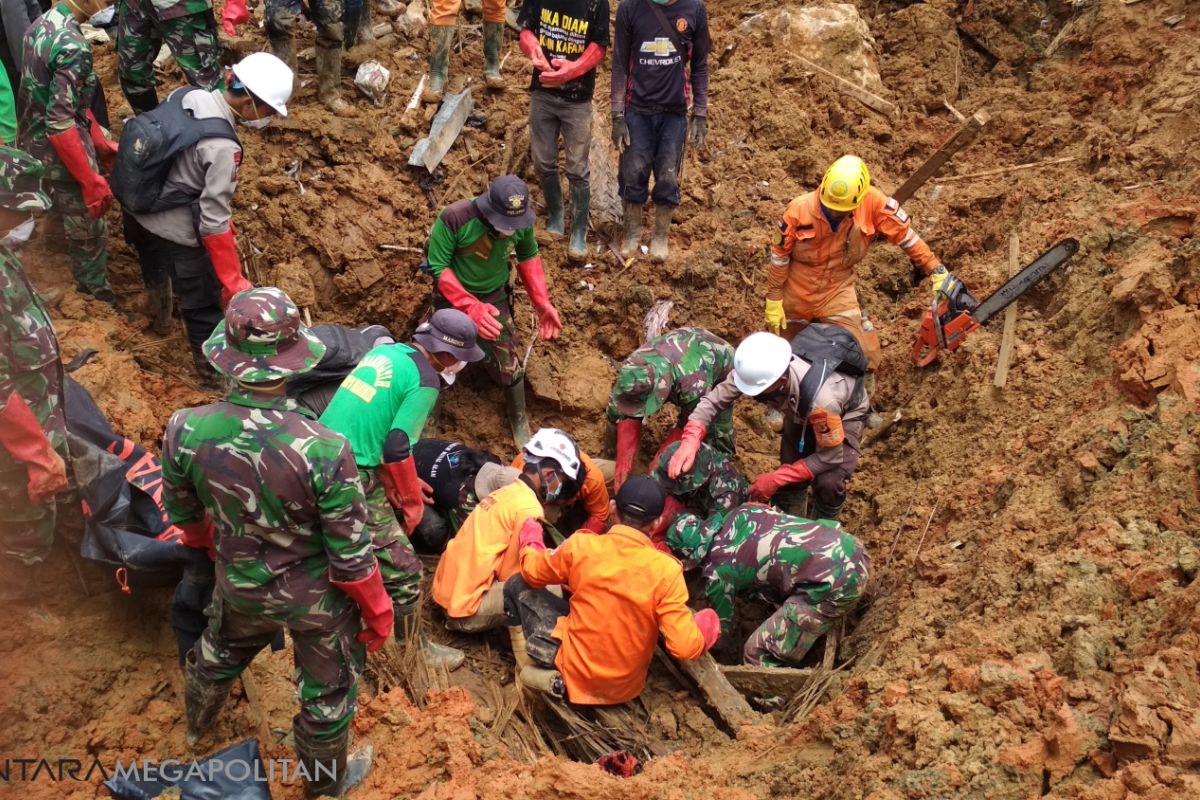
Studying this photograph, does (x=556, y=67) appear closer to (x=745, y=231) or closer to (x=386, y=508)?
(x=745, y=231)

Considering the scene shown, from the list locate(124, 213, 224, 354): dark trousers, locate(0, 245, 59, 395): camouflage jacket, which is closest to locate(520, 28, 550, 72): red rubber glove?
locate(124, 213, 224, 354): dark trousers

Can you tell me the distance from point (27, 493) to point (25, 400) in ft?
1.32

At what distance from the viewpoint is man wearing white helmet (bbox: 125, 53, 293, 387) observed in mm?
5023

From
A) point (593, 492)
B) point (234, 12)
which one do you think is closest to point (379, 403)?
point (593, 492)

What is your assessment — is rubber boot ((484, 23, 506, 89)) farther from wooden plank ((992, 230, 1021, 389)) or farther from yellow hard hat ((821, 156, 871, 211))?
wooden plank ((992, 230, 1021, 389))

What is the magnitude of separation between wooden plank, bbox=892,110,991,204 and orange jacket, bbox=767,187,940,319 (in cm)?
120

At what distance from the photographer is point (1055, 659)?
4074 millimetres

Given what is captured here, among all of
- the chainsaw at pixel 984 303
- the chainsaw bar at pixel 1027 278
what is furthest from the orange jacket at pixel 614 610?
the chainsaw bar at pixel 1027 278

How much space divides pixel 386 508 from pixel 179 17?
133 inches

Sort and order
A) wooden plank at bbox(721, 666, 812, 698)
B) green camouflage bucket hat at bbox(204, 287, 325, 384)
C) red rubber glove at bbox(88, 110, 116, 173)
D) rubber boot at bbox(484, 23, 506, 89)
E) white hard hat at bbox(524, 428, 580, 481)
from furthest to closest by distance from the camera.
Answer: rubber boot at bbox(484, 23, 506, 89) → red rubber glove at bbox(88, 110, 116, 173) → white hard hat at bbox(524, 428, 580, 481) → wooden plank at bbox(721, 666, 812, 698) → green camouflage bucket hat at bbox(204, 287, 325, 384)

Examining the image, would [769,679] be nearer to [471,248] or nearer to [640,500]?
Result: [640,500]

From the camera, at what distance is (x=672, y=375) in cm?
598

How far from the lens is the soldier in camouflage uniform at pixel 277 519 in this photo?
3.27 m

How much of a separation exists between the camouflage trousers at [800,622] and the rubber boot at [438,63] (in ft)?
16.5
